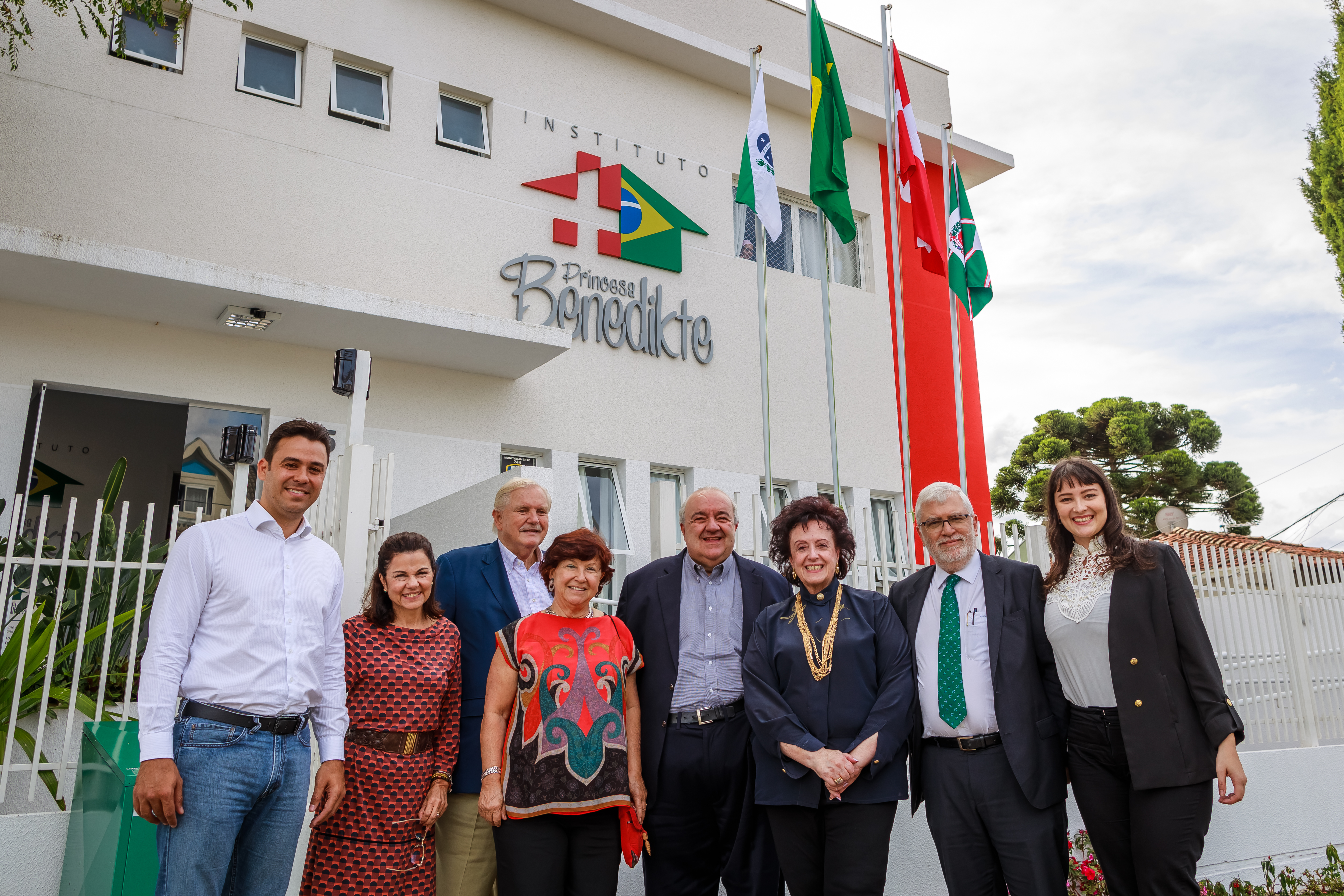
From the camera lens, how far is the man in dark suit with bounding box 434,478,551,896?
10.9ft

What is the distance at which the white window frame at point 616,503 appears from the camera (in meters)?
8.88

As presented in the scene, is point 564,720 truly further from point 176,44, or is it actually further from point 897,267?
point 897,267

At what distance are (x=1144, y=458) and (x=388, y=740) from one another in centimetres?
2901

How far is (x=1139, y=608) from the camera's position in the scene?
10.4 feet

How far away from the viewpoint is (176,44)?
24.8 feet

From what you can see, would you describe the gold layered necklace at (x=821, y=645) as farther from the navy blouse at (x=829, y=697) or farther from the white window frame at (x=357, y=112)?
the white window frame at (x=357, y=112)

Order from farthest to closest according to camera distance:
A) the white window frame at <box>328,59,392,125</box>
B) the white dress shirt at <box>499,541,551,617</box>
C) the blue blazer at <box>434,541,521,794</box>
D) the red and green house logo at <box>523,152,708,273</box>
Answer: the red and green house logo at <box>523,152,708,273</box>, the white window frame at <box>328,59,392,125</box>, the white dress shirt at <box>499,541,551,617</box>, the blue blazer at <box>434,541,521,794</box>

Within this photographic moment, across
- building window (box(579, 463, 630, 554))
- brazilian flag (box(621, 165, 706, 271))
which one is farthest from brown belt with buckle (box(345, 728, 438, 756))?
brazilian flag (box(621, 165, 706, 271))

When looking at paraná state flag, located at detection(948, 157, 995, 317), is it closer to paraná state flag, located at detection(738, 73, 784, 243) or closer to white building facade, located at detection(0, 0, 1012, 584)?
white building facade, located at detection(0, 0, 1012, 584)

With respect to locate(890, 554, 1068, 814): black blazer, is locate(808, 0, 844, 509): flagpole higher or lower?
higher

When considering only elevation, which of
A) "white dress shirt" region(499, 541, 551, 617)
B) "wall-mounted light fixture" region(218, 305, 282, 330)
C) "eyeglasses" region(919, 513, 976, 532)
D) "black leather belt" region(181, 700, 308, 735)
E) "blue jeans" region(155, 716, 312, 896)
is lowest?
"blue jeans" region(155, 716, 312, 896)

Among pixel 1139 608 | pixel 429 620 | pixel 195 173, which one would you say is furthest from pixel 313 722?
pixel 195 173

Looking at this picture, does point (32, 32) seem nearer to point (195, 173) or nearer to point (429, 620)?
point (195, 173)

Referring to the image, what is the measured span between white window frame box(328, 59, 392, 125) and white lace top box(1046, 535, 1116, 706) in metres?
7.30
